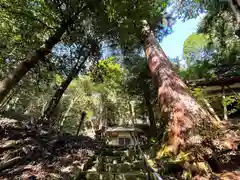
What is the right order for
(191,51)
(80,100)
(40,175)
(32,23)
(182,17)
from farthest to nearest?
(80,100)
(191,51)
(182,17)
(32,23)
(40,175)

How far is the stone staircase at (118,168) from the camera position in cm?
421

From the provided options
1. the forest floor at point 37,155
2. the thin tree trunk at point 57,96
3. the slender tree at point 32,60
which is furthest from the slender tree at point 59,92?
the slender tree at point 32,60

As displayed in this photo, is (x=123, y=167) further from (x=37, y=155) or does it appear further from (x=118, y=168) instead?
(x=37, y=155)

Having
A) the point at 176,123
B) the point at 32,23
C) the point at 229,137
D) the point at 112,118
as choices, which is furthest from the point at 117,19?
the point at 112,118

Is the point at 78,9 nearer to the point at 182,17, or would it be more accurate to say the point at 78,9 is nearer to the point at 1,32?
the point at 1,32

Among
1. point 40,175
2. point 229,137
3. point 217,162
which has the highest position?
point 229,137

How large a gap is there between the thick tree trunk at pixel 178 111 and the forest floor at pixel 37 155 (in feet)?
7.81

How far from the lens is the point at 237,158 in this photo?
167 inches

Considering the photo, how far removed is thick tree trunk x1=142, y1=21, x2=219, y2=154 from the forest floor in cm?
238

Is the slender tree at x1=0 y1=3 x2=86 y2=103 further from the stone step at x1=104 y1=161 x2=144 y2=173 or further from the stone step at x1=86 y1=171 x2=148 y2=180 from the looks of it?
the stone step at x1=104 y1=161 x2=144 y2=173

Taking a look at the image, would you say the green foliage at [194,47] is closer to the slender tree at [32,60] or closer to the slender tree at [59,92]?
the slender tree at [59,92]

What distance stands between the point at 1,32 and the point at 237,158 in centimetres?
891

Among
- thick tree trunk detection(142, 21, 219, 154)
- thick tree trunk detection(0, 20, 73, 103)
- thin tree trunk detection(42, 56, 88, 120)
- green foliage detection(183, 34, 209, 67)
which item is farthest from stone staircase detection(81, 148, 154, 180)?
green foliage detection(183, 34, 209, 67)

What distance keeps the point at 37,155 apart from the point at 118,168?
2133 millimetres
